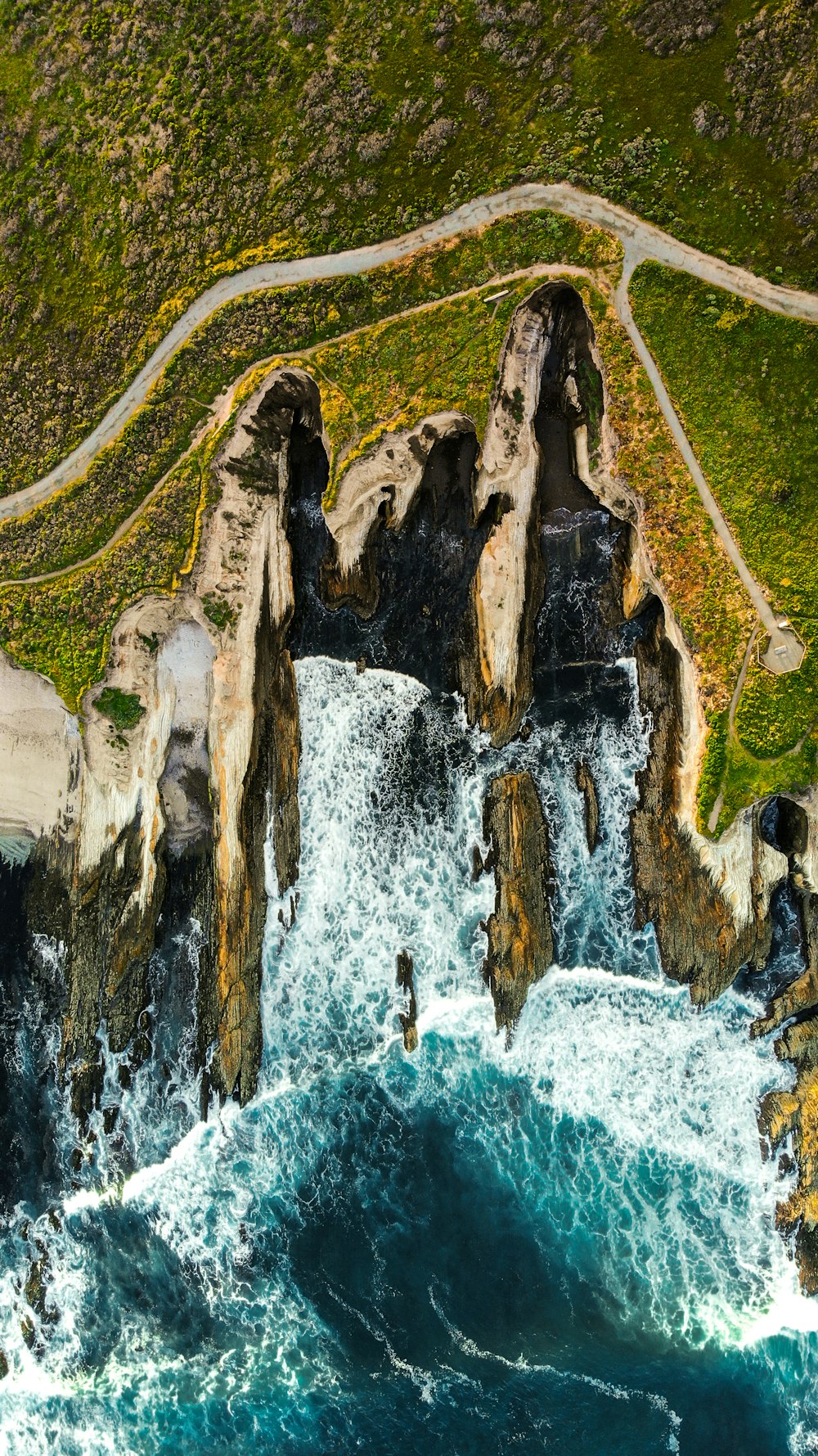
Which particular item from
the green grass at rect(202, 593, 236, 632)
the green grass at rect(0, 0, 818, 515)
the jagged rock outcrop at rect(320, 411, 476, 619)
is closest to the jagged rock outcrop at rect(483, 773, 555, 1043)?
the jagged rock outcrop at rect(320, 411, 476, 619)

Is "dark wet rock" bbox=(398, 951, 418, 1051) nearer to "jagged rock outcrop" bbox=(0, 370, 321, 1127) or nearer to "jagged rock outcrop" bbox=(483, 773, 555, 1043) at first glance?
"jagged rock outcrop" bbox=(483, 773, 555, 1043)

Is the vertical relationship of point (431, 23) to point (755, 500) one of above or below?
above

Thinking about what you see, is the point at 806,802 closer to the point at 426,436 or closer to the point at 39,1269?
the point at 426,436

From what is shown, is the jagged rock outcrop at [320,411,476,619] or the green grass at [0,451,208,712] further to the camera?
the green grass at [0,451,208,712]

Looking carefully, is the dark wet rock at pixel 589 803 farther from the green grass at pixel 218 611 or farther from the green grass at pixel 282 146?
the green grass at pixel 282 146

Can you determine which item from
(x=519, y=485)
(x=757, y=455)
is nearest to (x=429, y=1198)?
(x=519, y=485)

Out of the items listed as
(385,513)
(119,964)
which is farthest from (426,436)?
(119,964)

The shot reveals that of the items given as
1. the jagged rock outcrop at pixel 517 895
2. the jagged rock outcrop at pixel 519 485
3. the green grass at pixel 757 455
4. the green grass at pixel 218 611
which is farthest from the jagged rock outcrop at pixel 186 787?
the green grass at pixel 757 455
